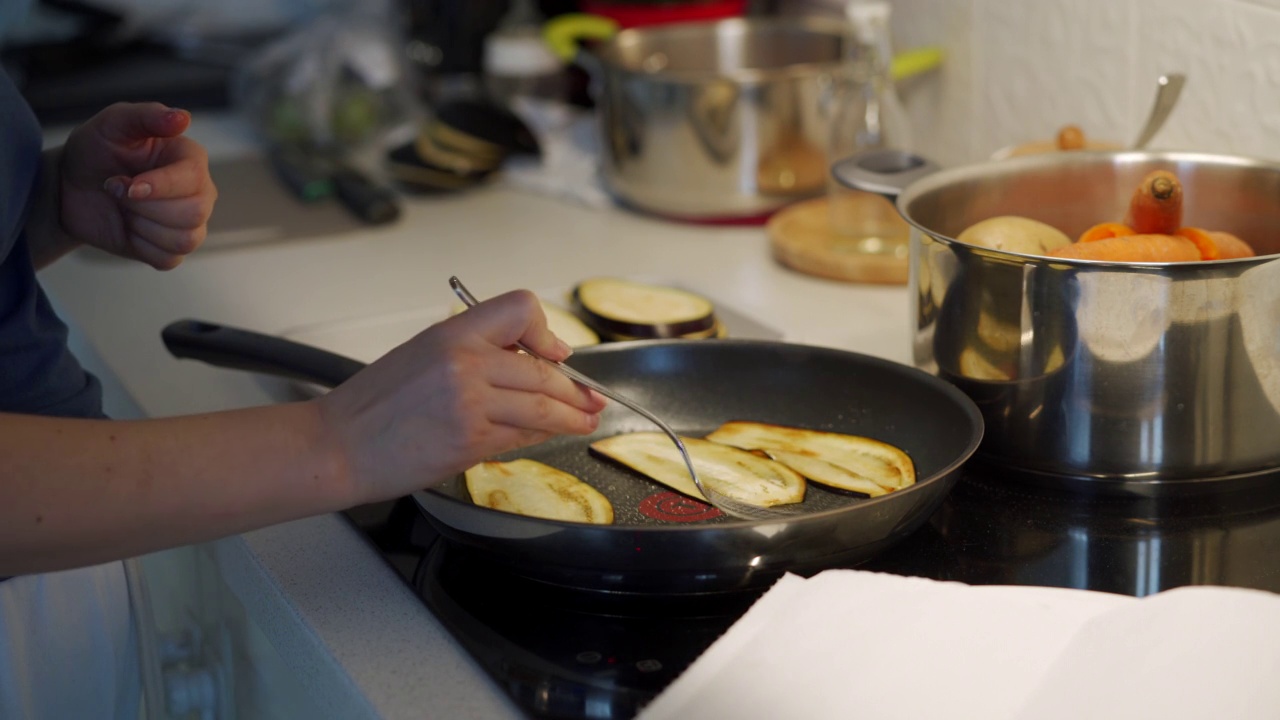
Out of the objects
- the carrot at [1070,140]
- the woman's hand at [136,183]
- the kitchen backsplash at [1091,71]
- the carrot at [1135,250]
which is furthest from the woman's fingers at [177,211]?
the kitchen backsplash at [1091,71]

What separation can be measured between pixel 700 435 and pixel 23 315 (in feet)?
1.41

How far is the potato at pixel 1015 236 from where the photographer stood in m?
0.84

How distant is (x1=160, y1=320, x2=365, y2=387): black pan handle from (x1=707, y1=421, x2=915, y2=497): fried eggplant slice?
0.24m

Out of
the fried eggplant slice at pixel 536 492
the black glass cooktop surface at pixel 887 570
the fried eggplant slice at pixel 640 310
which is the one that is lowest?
the black glass cooktop surface at pixel 887 570

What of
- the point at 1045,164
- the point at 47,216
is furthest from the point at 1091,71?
the point at 47,216

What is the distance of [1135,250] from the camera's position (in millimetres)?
799

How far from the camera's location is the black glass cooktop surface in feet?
2.03

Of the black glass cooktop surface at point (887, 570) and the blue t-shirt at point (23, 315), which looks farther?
the blue t-shirt at point (23, 315)

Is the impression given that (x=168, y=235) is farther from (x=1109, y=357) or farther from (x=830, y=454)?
(x=1109, y=357)

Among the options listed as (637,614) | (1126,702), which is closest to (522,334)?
(637,614)

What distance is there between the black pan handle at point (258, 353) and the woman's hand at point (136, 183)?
5 cm

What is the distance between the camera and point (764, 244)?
136cm

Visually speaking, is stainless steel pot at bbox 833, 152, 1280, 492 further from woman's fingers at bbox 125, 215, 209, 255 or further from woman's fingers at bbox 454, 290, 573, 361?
woman's fingers at bbox 125, 215, 209, 255

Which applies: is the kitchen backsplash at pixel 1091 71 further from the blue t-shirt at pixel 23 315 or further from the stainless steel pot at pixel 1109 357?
the blue t-shirt at pixel 23 315
